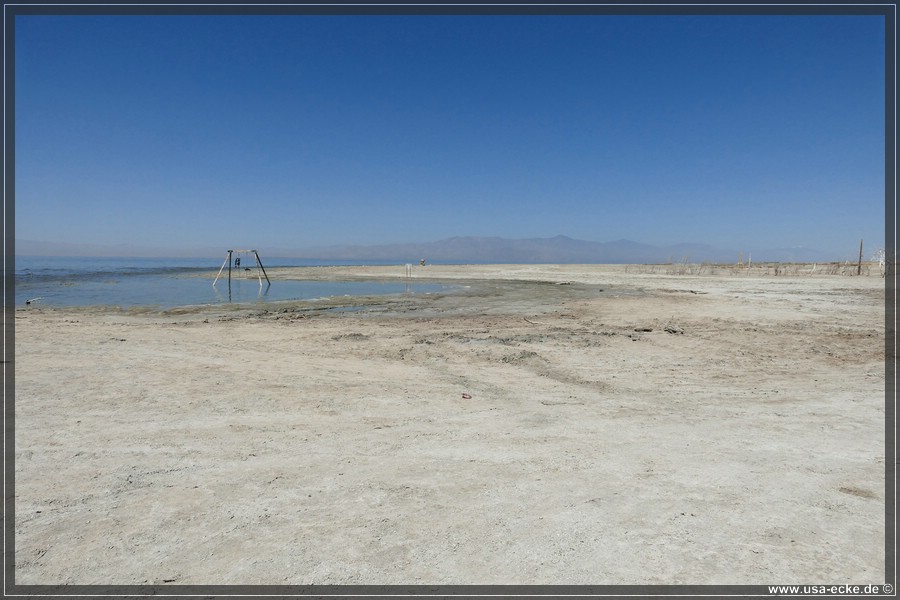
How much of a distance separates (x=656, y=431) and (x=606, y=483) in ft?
6.04

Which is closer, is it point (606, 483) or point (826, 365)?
point (606, 483)

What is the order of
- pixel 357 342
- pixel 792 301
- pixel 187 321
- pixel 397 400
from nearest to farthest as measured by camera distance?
1. pixel 397 400
2. pixel 357 342
3. pixel 187 321
4. pixel 792 301

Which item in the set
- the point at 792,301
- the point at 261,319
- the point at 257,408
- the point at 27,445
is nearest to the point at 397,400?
the point at 257,408

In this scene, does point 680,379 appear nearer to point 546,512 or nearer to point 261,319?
point 546,512

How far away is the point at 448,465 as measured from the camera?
15.7ft

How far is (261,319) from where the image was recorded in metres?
17.0

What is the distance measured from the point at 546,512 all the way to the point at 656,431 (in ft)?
8.81

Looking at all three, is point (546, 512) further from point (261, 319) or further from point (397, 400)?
point (261, 319)

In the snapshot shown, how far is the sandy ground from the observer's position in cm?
325

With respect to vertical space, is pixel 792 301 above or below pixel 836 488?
above

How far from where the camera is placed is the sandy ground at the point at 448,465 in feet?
10.7

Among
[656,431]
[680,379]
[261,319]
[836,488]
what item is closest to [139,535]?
[656,431]

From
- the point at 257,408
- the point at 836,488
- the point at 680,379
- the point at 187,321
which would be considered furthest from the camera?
the point at 187,321

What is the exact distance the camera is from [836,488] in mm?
4199
